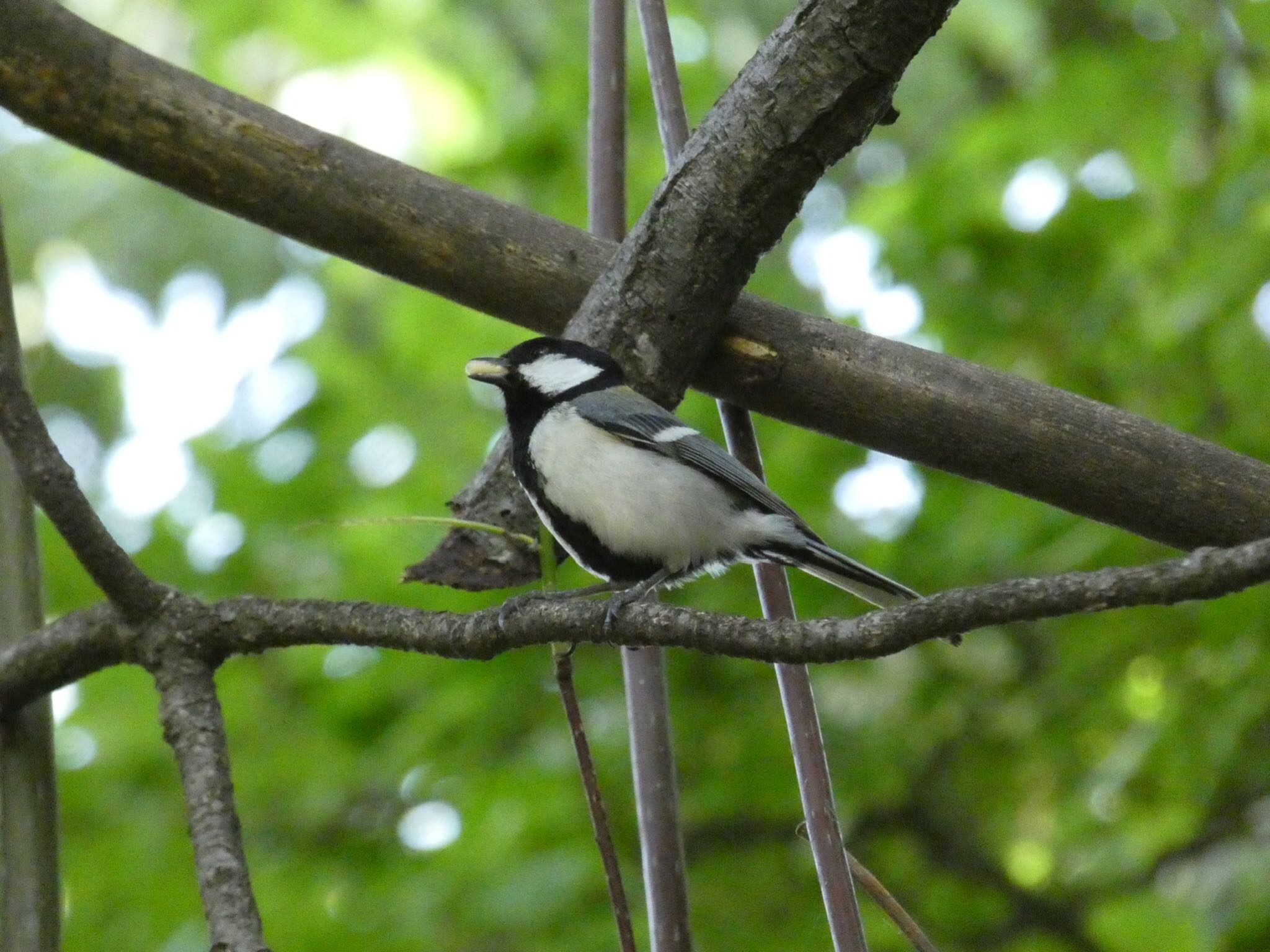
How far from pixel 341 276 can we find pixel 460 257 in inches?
140

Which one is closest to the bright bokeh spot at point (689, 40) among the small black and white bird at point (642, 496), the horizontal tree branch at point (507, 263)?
the small black and white bird at point (642, 496)

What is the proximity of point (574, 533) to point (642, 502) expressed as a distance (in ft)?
0.43

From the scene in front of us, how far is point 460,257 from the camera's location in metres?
1.79

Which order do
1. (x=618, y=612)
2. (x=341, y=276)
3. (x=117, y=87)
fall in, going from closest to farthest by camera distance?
(x=618, y=612) → (x=117, y=87) → (x=341, y=276)

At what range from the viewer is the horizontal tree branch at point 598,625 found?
92 centimetres

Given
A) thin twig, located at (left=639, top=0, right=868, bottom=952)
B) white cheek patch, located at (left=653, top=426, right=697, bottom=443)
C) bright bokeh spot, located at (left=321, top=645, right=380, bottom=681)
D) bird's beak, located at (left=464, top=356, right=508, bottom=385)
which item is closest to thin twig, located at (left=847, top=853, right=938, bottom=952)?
thin twig, located at (left=639, top=0, right=868, bottom=952)

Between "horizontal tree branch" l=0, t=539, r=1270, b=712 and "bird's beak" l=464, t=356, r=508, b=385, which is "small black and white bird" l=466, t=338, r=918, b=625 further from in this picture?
"horizontal tree branch" l=0, t=539, r=1270, b=712

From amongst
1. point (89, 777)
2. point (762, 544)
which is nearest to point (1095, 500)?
point (762, 544)

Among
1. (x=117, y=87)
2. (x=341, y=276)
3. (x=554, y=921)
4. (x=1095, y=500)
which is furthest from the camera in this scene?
(x=341, y=276)

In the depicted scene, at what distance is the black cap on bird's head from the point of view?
6.05 feet

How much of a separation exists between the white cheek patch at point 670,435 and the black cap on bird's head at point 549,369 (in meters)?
0.16

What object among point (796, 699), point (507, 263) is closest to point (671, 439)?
point (507, 263)

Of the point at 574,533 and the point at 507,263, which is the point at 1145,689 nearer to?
the point at 574,533

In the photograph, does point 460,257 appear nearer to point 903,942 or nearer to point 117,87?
point 117,87
